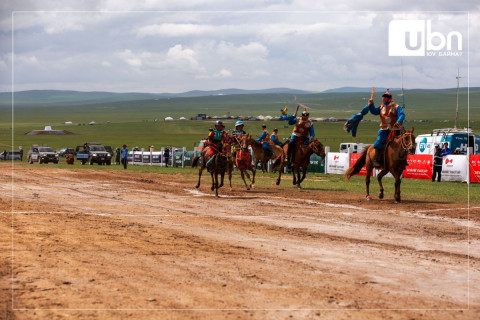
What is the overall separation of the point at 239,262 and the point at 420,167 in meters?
24.0

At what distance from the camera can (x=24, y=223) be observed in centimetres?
1334

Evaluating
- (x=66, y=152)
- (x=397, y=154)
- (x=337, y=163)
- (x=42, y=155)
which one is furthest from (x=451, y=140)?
(x=66, y=152)

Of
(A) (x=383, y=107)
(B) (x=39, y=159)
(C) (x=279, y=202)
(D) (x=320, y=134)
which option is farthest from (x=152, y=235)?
(D) (x=320, y=134)

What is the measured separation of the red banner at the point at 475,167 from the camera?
28.5 meters

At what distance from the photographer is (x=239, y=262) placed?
9289 mm

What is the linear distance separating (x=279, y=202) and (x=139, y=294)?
11.7 meters

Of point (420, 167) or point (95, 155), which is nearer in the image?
point (420, 167)

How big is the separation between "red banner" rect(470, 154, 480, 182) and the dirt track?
39.6ft

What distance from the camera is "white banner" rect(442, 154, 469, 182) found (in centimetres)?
2917

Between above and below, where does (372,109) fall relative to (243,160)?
above

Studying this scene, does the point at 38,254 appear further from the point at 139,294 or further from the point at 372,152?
the point at 372,152

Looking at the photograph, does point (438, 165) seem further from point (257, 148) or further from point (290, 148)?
point (290, 148)

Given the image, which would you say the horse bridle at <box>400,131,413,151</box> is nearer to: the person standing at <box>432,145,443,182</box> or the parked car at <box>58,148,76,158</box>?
the person standing at <box>432,145,443,182</box>

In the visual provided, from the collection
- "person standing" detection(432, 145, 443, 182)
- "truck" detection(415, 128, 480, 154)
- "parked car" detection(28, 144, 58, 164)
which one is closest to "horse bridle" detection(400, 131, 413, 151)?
"person standing" detection(432, 145, 443, 182)
